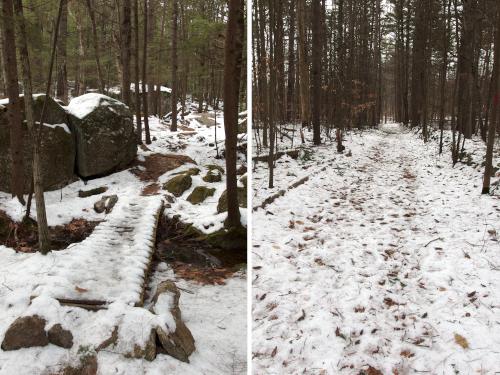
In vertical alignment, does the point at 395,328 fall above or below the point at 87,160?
below

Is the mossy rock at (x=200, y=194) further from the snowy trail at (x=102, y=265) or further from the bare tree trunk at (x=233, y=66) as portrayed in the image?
the bare tree trunk at (x=233, y=66)

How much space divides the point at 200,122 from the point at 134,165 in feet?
35.1

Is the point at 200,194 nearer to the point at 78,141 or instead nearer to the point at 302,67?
the point at 78,141

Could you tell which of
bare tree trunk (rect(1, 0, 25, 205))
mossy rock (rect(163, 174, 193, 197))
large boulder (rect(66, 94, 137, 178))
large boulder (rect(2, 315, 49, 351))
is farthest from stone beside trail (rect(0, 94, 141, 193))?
large boulder (rect(2, 315, 49, 351))

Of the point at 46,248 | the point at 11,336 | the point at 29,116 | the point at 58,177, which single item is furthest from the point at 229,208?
the point at 58,177

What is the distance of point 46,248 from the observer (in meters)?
5.85

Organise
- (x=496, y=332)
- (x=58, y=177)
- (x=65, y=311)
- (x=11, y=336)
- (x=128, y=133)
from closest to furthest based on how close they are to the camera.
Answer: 1. (x=496, y=332)
2. (x=11, y=336)
3. (x=65, y=311)
4. (x=58, y=177)
5. (x=128, y=133)

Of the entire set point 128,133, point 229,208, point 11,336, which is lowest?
point 11,336

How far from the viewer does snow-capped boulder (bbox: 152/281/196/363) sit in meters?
3.73

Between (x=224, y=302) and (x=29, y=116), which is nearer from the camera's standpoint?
(x=224, y=302)

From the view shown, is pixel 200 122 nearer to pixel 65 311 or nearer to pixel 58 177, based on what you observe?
pixel 58 177

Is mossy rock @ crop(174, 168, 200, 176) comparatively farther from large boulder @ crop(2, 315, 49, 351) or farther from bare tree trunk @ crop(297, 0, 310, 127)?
large boulder @ crop(2, 315, 49, 351)

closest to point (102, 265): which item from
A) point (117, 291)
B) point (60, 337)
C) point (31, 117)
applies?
point (117, 291)

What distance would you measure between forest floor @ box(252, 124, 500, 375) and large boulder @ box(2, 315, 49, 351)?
1.98 metres
